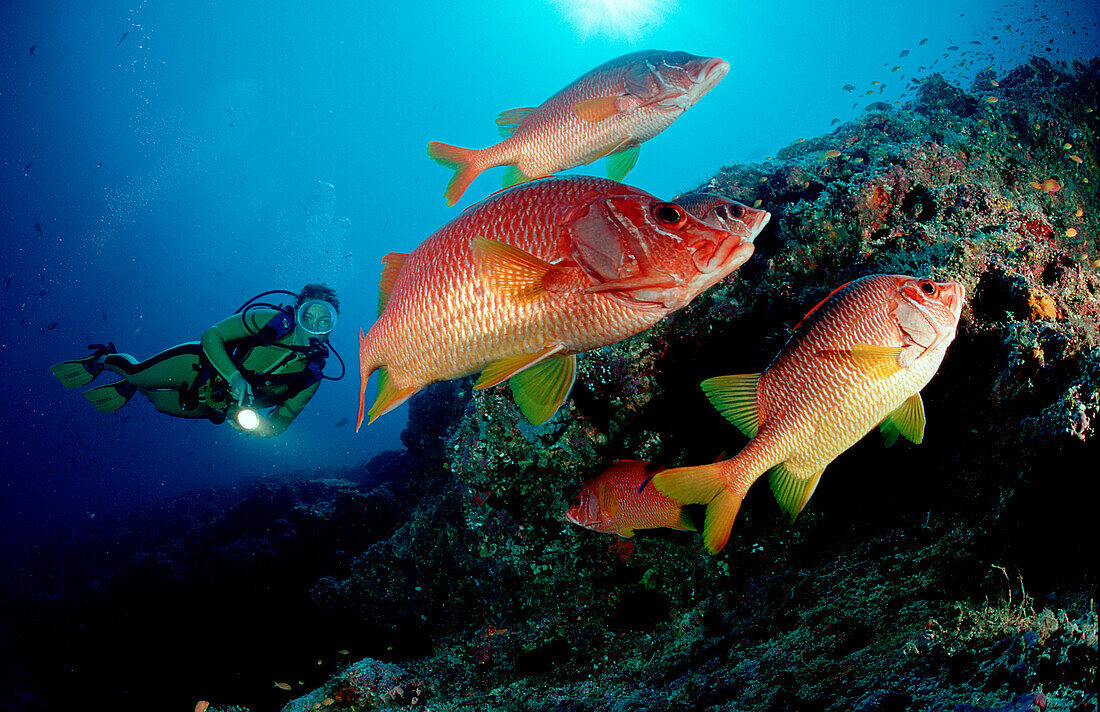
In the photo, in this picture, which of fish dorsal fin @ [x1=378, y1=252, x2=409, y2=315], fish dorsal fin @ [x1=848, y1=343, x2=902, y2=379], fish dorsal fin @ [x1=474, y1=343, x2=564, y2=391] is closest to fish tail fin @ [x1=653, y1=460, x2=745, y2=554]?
fish dorsal fin @ [x1=848, y1=343, x2=902, y2=379]

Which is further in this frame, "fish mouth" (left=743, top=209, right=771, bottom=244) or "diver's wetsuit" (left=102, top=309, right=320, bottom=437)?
"diver's wetsuit" (left=102, top=309, right=320, bottom=437)

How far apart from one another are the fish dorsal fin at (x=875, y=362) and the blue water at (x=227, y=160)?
39.7m

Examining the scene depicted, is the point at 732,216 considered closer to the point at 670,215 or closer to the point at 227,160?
the point at 670,215

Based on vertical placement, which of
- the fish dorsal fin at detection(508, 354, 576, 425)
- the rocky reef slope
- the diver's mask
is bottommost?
the rocky reef slope

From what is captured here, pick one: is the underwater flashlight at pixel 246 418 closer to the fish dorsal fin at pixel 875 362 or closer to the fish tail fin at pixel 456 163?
the fish tail fin at pixel 456 163

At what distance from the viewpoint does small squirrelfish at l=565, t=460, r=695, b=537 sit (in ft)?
7.28

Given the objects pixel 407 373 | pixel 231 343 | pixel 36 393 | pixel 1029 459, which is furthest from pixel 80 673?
pixel 36 393

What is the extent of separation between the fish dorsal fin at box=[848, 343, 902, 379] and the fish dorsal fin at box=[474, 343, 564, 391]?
1.24m

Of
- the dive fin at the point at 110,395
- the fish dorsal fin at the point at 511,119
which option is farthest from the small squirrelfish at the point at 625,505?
the dive fin at the point at 110,395

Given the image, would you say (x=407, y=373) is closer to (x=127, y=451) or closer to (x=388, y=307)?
(x=388, y=307)

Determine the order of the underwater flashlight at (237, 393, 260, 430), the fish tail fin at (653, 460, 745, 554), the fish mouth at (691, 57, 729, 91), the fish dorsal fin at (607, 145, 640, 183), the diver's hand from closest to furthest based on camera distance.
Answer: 1. the fish tail fin at (653, 460, 745, 554)
2. the fish mouth at (691, 57, 729, 91)
3. the fish dorsal fin at (607, 145, 640, 183)
4. the diver's hand
5. the underwater flashlight at (237, 393, 260, 430)

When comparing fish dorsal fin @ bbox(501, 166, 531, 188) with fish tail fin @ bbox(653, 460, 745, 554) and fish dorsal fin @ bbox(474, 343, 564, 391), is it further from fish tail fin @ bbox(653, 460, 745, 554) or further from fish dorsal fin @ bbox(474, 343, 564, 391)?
fish tail fin @ bbox(653, 460, 745, 554)

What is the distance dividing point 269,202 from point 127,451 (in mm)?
56592

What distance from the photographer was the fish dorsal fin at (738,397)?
6.13 feet
